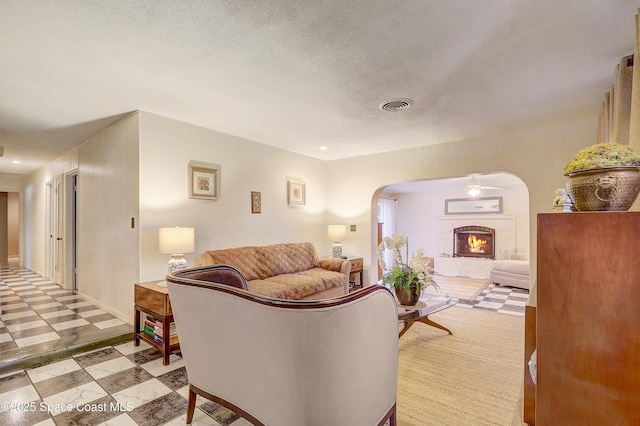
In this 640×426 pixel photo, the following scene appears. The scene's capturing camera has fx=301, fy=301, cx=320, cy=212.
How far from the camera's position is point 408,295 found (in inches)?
120

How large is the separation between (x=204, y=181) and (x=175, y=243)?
1.06m

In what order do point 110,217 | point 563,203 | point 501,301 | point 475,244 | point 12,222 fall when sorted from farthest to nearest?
point 12,222 < point 475,244 < point 501,301 < point 110,217 < point 563,203

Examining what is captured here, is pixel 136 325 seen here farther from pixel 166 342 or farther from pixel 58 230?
pixel 58 230

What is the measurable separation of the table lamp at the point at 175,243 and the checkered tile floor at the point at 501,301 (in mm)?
4016

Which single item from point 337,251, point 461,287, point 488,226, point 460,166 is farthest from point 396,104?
point 488,226

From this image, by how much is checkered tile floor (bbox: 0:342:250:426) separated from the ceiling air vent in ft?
9.44

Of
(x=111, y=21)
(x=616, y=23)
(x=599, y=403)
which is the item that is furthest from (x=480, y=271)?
(x=111, y=21)

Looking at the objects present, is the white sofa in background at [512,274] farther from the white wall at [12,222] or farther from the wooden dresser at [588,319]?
the white wall at [12,222]

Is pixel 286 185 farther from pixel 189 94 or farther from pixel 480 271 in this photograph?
pixel 480 271

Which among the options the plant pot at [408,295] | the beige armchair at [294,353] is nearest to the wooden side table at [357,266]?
the plant pot at [408,295]

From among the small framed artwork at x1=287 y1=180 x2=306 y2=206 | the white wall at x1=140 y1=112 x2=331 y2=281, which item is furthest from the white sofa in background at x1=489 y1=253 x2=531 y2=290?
the small framed artwork at x1=287 y1=180 x2=306 y2=206

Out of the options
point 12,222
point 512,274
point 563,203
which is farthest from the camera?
point 12,222

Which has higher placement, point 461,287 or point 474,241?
point 474,241

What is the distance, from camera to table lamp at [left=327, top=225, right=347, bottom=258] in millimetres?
5180
